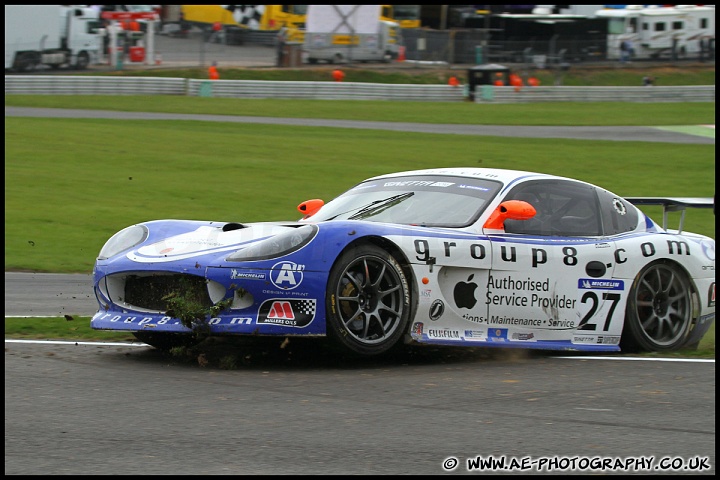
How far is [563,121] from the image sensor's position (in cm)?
3328

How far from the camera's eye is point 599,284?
7598 mm

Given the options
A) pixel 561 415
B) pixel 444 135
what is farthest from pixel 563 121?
pixel 561 415

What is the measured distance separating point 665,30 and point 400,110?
76.4ft

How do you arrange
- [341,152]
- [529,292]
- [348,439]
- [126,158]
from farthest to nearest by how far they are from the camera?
1. [341,152]
2. [126,158]
3. [529,292]
4. [348,439]

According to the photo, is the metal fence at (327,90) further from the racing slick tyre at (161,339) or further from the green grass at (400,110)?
the racing slick tyre at (161,339)

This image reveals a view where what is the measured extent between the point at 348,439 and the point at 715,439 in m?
1.66

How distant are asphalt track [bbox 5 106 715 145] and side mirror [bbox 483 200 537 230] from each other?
21.3 m

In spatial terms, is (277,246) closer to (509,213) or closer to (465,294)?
(465,294)

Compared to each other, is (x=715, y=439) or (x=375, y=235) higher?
(x=375, y=235)

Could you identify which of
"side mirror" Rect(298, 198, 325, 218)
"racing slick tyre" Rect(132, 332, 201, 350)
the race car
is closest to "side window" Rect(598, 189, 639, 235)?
the race car

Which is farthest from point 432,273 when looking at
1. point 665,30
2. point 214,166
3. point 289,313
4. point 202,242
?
point 665,30

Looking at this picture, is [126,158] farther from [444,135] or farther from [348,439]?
[348,439]

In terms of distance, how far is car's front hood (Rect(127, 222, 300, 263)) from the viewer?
22.1 feet

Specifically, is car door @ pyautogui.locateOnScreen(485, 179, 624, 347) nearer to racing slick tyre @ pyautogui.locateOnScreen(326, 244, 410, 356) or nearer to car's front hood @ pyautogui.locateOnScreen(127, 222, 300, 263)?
racing slick tyre @ pyautogui.locateOnScreen(326, 244, 410, 356)
